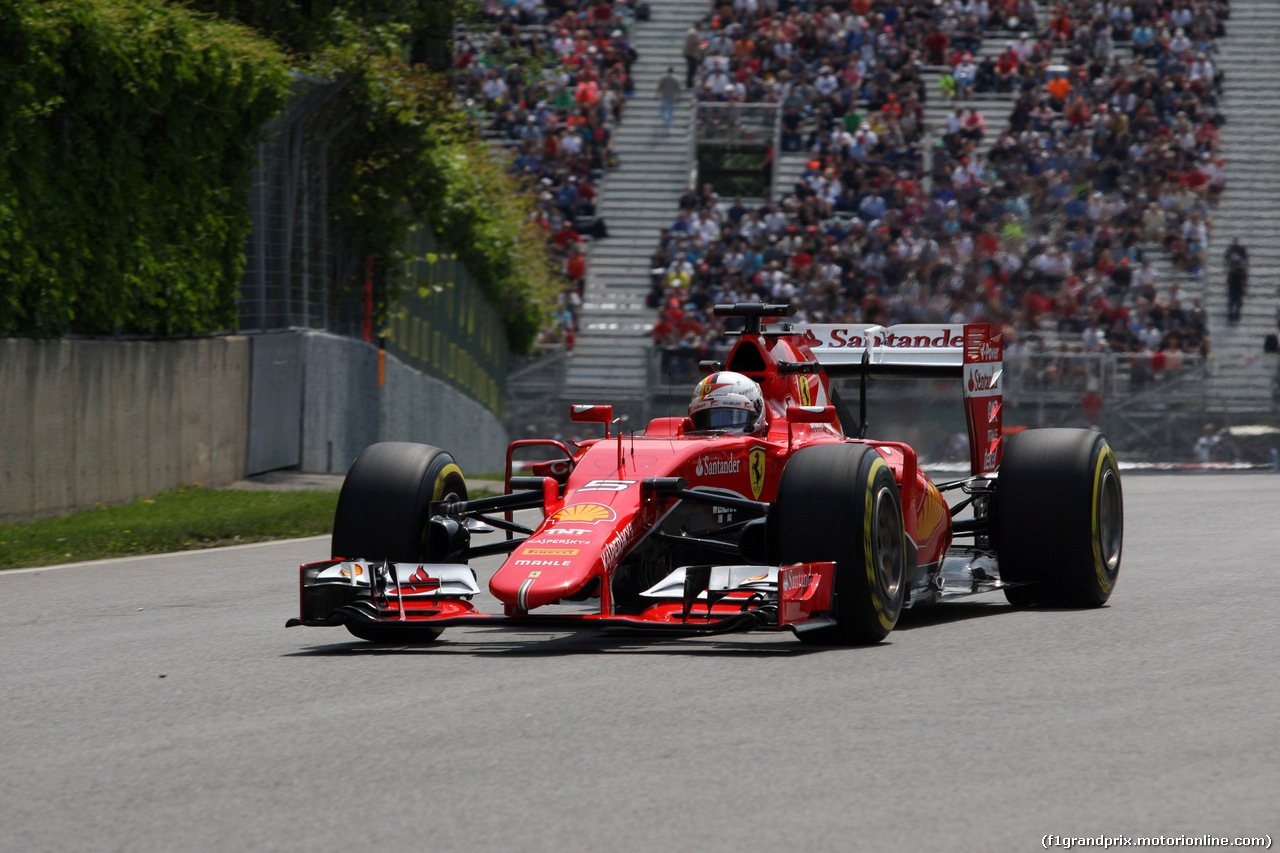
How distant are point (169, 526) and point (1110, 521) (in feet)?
24.3

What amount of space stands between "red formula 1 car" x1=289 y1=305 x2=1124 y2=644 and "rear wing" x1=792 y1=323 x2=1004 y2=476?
0.45m

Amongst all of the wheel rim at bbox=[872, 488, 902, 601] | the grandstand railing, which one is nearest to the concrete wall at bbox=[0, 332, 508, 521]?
the wheel rim at bbox=[872, 488, 902, 601]

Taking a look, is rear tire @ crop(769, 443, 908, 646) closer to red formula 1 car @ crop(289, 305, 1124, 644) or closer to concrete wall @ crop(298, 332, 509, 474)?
red formula 1 car @ crop(289, 305, 1124, 644)

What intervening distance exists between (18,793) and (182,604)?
15.7ft

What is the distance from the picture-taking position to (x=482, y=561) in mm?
12398

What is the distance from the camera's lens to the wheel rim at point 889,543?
7598 mm

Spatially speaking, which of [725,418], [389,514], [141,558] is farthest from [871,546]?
[141,558]

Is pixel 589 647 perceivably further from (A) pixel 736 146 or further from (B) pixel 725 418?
(A) pixel 736 146

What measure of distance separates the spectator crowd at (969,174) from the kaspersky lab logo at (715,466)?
17.6 m

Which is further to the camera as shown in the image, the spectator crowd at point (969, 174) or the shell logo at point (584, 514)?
the spectator crowd at point (969, 174)

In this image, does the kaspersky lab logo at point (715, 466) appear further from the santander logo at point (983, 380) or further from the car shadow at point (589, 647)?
the santander logo at point (983, 380)

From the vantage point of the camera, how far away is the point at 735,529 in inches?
313

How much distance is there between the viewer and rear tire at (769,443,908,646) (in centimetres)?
723

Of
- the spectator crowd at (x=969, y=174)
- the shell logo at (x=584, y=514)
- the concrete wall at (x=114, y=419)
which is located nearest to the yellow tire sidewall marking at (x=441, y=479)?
the shell logo at (x=584, y=514)
